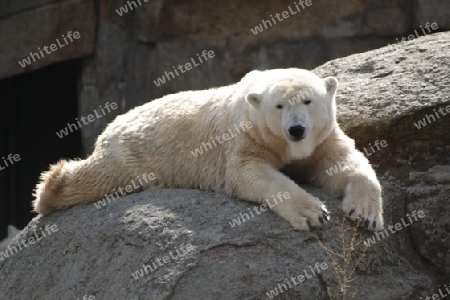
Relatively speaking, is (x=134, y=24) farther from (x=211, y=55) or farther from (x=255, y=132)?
(x=255, y=132)

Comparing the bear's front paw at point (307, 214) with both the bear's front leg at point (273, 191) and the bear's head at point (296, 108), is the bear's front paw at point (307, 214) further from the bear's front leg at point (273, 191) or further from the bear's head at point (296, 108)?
the bear's head at point (296, 108)

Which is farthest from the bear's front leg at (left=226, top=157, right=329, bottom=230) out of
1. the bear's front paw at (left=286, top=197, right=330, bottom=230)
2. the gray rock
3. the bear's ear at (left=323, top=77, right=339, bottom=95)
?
the gray rock

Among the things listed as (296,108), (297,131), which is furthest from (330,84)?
(297,131)

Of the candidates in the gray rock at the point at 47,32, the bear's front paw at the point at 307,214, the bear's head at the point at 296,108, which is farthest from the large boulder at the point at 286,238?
the gray rock at the point at 47,32

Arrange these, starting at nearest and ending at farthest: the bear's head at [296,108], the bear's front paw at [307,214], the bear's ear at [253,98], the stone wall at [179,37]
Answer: the bear's front paw at [307,214] → the bear's head at [296,108] → the bear's ear at [253,98] → the stone wall at [179,37]

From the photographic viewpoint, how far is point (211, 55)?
9.88 meters

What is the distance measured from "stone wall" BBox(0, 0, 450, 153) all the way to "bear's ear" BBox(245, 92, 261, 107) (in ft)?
12.7

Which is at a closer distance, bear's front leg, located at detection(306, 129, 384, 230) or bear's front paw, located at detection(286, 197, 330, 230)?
bear's front paw, located at detection(286, 197, 330, 230)

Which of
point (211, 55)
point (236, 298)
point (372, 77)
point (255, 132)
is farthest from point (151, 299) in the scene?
point (211, 55)

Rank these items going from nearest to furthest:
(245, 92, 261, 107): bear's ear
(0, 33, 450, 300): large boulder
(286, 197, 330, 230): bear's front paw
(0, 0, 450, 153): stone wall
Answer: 1. (0, 33, 450, 300): large boulder
2. (286, 197, 330, 230): bear's front paw
3. (245, 92, 261, 107): bear's ear
4. (0, 0, 450, 153): stone wall

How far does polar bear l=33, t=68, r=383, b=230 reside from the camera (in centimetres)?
564

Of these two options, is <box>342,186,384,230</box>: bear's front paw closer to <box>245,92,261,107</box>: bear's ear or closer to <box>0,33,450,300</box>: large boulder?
<box>0,33,450,300</box>: large boulder

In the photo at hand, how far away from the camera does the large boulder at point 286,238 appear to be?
5.15 metres

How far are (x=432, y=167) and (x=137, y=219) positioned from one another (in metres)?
2.22
